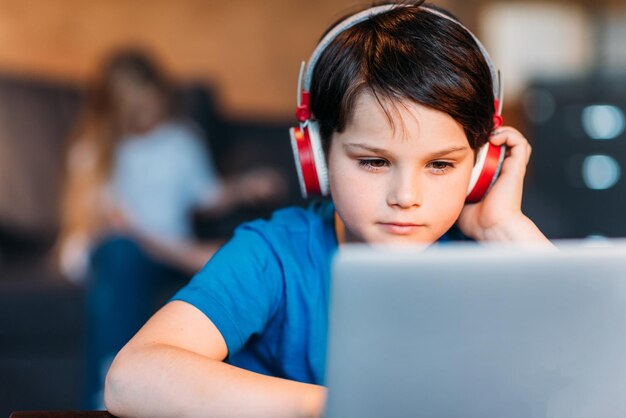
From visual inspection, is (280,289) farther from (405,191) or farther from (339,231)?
(405,191)

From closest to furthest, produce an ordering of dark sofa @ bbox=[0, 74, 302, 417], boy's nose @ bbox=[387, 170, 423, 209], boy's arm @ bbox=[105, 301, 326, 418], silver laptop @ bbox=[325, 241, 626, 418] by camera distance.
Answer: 1. silver laptop @ bbox=[325, 241, 626, 418]
2. boy's arm @ bbox=[105, 301, 326, 418]
3. boy's nose @ bbox=[387, 170, 423, 209]
4. dark sofa @ bbox=[0, 74, 302, 417]

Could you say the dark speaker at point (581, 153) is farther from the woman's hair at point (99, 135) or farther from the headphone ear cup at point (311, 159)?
the headphone ear cup at point (311, 159)

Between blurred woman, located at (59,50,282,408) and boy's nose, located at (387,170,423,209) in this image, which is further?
blurred woman, located at (59,50,282,408)

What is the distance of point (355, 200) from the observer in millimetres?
948

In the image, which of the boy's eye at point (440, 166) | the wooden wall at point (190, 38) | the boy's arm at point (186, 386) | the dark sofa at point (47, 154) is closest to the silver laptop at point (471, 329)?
the boy's arm at point (186, 386)

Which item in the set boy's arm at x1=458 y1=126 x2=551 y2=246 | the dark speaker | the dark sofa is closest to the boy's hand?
boy's arm at x1=458 y1=126 x2=551 y2=246

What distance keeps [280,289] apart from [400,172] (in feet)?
0.71

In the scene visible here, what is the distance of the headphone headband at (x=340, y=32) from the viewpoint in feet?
3.23

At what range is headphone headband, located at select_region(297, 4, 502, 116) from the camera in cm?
99

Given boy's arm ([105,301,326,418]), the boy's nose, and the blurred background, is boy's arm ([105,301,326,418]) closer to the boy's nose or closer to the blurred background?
the boy's nose

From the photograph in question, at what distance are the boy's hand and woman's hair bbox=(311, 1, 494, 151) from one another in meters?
0.08

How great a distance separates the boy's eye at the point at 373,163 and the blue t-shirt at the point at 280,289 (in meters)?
0.15

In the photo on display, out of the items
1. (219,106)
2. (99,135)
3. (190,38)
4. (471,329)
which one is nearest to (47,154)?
(99,135)

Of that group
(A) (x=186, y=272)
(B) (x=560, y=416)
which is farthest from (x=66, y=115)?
(B) (x=560, y=416)
